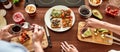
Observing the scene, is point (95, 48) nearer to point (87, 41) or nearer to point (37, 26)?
point (87, 41)

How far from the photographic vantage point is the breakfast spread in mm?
1553

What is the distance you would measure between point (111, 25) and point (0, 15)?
2.61ft

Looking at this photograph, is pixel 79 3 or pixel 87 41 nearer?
pixel 87 41

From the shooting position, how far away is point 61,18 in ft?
5.20

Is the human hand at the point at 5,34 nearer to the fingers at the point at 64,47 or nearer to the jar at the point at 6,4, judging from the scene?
the jar at the point at 6,4

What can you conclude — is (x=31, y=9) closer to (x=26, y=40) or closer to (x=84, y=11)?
(x=26, y=40)

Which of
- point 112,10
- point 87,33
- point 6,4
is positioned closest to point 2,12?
point 6,4

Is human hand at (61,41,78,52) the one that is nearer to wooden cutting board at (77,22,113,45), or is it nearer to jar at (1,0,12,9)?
wooden cutting board at (77,22,113,45)

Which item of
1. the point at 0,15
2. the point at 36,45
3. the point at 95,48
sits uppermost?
the point at 0,15

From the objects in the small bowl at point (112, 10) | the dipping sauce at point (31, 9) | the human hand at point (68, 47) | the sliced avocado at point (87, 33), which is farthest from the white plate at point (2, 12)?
the small bowl at point (112, 10)

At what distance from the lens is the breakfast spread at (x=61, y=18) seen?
1.55 metres

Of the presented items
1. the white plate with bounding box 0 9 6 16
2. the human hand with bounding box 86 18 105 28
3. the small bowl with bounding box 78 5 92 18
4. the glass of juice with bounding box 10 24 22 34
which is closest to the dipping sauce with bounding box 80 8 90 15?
the small bowl with bounding box 78 5 92 18

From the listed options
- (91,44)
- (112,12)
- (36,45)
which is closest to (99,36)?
(91,44)

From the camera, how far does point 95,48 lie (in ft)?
4.88
